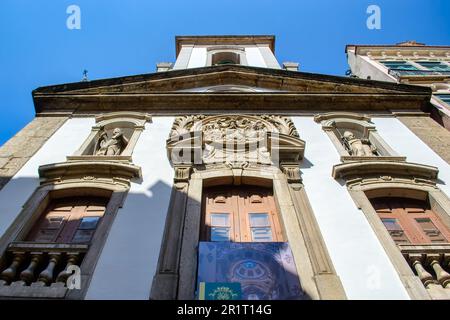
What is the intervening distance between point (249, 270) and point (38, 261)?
11.0ft

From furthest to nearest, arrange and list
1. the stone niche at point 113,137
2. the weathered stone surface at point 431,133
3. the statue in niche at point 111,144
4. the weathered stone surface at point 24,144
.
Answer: the weathered stone surface at point 431,133 → the statue in niche at point 111,144 → the stone niche at point 113,137 → the weathered stone surface at point 24,144

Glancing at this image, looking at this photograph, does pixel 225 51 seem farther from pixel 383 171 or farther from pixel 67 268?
pixel 67 268

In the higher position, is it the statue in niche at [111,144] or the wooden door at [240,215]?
the statue in niche at [111,144]

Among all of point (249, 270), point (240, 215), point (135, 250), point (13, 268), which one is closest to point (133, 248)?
point (135, 250)

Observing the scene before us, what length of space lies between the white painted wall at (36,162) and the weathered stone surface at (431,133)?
9.02 m

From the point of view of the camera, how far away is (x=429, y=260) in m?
6.46

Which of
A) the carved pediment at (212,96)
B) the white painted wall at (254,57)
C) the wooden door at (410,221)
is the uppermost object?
the white painted wall at (254,57)

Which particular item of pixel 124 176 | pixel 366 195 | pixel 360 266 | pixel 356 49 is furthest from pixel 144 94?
pixel 356 49

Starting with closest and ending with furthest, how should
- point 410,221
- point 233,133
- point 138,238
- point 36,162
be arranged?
point 138,238 → point 410,221 → point 36,162 → point 233,133

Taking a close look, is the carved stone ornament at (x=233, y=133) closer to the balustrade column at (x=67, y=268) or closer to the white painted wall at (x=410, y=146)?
the white painted wall at (x=410, y=146)

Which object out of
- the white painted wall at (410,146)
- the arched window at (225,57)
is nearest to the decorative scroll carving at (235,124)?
the white painted wall at (410,146)

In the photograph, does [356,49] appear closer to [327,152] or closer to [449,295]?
[327,152]

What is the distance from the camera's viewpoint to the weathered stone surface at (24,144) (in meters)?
8.84
